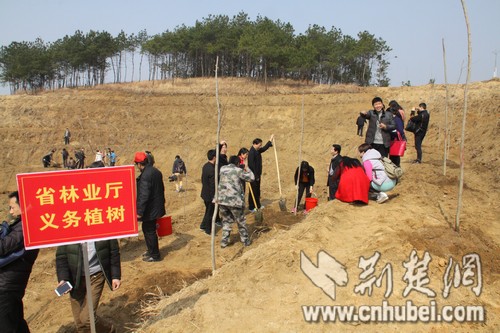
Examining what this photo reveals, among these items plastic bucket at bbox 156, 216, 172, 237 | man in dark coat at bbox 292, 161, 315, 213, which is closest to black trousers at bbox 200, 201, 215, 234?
plastic bucket at bbox 156, 216, 172, 237

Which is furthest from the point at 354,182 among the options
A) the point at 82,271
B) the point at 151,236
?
the point at 82,271

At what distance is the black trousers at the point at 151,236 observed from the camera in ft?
22.0

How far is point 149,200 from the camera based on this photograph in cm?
659

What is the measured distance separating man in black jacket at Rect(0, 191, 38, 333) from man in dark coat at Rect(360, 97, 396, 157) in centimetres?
580

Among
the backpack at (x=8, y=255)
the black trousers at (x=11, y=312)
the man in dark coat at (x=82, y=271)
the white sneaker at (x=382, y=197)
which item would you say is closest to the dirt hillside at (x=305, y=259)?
the white sneaker at (x=382, y=197)

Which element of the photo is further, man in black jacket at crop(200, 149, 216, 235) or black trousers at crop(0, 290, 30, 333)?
man in black jacket at crop(200, 149, 216, 235)

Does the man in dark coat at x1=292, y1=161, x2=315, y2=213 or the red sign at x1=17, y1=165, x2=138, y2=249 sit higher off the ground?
the red sign at x1=17, y1=165, x2=138, y2=249

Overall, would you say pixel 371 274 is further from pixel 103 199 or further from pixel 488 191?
pixel 488 191

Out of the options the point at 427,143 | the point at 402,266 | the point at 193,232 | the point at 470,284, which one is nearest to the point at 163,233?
the point at 193,232

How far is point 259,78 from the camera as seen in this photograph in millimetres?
44781

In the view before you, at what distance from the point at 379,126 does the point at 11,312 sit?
6384mm

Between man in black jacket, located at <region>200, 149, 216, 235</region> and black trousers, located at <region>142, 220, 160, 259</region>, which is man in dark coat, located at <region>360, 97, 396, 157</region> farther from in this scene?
black trousers, located at <region>142, 220, 160, 259</region>

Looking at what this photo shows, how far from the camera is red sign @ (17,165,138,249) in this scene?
3.05 metres

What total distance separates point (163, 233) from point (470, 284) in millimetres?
5268
